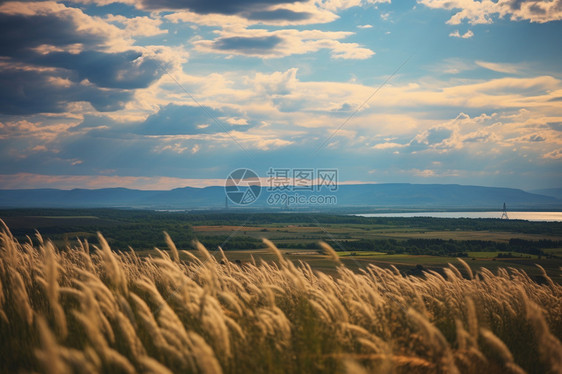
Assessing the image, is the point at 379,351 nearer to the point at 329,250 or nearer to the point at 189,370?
the point at 329,250

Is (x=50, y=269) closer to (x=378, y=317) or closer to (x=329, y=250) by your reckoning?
(x=329, y=250)

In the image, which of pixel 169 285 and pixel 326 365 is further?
pixel 169 285

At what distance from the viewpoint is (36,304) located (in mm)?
6961

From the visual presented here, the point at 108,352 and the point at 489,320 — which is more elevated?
the point at 108,352

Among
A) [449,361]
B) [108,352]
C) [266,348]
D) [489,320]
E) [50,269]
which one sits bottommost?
[489,320]

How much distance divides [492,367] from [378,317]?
1515mm

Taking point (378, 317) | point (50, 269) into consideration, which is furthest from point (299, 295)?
point (50, 269)

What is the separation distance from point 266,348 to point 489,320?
4833 millimetres

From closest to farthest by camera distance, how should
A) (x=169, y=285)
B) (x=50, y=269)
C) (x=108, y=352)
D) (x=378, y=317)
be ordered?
(x=108, y=352) < (x=50, y=269) < (x=378, y=317) < (x=169, y=285)

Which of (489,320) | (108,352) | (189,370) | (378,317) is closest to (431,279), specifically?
(489,320)

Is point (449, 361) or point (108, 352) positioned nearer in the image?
point (108, 352)

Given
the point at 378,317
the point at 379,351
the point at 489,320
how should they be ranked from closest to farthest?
the point at 379,351 < the point at 378,317 < the point at 489,320

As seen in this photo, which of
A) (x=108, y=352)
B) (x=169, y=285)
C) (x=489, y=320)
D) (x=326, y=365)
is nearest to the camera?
(x=108, y=352)

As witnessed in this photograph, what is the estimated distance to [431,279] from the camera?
29.0 feet
